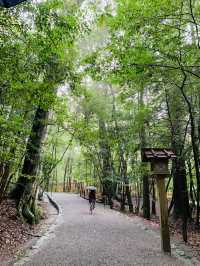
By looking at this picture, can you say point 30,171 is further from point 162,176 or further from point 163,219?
point 163,219

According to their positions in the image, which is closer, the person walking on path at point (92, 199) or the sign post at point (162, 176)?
the sign post at point (162, 176)

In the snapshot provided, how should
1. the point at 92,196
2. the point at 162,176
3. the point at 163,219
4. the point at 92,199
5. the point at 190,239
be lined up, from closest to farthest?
the point at 163,219 → the point at 162,176 → the point at 190,239 → the point at 92,199 → the point at 92,196

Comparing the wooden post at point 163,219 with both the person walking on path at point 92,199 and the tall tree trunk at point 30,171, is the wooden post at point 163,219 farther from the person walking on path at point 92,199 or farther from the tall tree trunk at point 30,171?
the person walking on path at point 92,199

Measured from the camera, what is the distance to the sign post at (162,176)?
6.39 metres

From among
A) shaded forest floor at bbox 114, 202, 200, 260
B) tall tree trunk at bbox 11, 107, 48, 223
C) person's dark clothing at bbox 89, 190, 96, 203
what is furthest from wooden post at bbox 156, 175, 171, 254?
person's dark clothing at bbox 89, 190, 96, 203

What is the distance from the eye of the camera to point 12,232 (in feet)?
25.8

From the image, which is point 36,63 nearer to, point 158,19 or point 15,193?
point 158,19

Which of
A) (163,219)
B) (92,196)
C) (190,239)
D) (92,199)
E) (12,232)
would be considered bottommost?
(190,239)

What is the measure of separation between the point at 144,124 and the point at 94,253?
7897 millimetres

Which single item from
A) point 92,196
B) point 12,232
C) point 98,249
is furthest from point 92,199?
point 98,249

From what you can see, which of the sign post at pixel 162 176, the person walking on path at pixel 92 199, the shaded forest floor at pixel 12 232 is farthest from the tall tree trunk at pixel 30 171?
the sign post at pixel 162 176

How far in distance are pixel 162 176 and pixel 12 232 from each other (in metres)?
4.85

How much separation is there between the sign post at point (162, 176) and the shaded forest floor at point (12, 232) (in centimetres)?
357

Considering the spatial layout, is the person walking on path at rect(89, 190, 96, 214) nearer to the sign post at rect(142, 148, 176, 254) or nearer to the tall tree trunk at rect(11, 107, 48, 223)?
the tall tree trunk at rect(11, 107, 48, 223)
